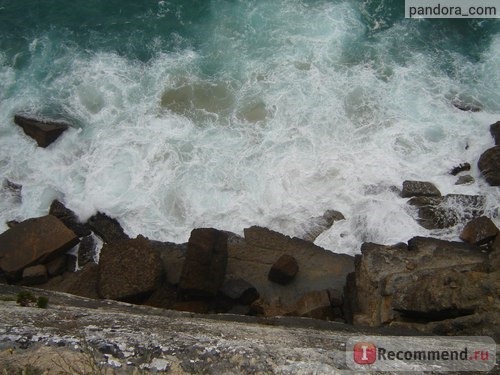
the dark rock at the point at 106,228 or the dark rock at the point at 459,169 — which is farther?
the dark rock at the point at 459,169

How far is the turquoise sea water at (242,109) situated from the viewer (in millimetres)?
12445

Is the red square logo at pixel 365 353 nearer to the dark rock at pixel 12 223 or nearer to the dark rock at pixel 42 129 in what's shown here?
the dark rock at pixel 12 223

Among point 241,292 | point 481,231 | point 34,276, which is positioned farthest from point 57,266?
point 481,231

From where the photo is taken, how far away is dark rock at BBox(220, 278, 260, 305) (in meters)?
10.2

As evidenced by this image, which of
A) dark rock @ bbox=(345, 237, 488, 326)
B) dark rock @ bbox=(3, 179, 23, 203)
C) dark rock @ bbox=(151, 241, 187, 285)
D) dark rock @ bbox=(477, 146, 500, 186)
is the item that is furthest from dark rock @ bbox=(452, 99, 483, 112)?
dark rock @ bbox=(3, 179, 23, 203)

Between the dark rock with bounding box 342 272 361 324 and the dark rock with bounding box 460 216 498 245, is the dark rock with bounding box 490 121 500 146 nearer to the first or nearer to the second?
the dark rock with bounding box 460 216 498 245

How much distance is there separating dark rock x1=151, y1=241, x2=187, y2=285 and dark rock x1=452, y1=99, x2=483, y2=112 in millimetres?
8890

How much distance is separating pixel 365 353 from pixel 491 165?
854cm

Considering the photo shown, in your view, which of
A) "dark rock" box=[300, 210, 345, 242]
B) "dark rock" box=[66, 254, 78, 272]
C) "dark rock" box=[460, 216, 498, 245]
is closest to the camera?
"dark rock" box=[460, 216, 498, 245]

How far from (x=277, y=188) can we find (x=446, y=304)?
548 cm

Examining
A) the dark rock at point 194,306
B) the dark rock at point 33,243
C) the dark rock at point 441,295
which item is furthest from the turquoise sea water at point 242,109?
the dark rock at point 441,295

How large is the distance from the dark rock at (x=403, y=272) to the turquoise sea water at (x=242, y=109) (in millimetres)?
955

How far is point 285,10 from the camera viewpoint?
55.5 feet

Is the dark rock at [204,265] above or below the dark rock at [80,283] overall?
above
